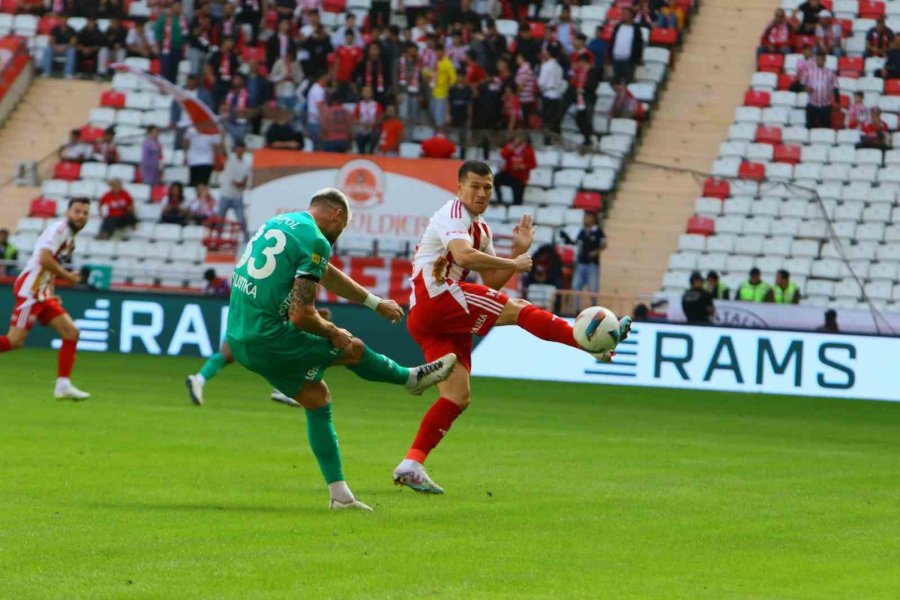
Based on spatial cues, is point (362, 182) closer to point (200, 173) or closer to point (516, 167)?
point (516, 167)

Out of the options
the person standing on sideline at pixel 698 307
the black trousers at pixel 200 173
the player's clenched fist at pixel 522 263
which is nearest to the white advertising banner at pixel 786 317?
the person standing on sideline at pixel 698 307

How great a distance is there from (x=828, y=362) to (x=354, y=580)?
15505 mm

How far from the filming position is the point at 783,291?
24.0 m

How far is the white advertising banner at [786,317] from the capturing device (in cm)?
2212

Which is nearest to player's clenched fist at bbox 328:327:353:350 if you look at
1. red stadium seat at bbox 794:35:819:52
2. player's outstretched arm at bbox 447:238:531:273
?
player's outstretched arm at bbox 447:238:531:273

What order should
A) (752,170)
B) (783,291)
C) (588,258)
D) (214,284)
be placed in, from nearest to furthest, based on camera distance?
(783,291) < (588,258) < (214,284) < (752,170)

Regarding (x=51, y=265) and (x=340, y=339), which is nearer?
(x=340, y=339)

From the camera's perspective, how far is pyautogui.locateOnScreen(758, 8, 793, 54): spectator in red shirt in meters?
29.9

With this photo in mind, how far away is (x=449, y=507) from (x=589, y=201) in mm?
19240

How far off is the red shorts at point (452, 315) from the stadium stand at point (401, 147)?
15.1 metres

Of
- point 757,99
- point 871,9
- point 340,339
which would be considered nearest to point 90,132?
point 757,99

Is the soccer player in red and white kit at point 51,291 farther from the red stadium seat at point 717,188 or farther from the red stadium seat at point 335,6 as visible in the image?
the red stadium seat at point 335,6

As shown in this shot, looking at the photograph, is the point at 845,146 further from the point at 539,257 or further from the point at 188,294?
the point at 188,294

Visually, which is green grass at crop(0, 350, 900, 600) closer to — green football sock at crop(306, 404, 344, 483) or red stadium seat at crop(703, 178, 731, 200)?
green football sock at crop(306, 404, 344, 483)
